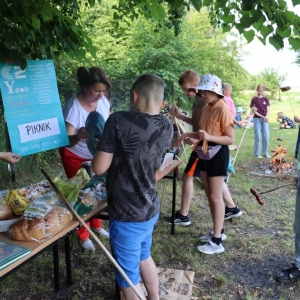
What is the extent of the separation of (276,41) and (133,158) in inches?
53.6

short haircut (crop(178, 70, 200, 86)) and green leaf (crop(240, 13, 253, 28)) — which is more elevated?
green leaf (crop(240, 13, 253, 28))

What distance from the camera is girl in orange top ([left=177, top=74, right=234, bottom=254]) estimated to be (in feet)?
10.1

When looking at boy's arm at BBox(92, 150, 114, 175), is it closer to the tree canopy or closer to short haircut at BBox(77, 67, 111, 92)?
the tree canopy

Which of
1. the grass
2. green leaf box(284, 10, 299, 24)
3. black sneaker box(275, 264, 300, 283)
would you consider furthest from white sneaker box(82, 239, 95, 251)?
green leaf box(284, 10, 299, 24)

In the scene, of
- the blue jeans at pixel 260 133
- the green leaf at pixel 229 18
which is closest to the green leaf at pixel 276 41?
the green leaf at pixel 229 18

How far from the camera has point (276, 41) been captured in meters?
2.41

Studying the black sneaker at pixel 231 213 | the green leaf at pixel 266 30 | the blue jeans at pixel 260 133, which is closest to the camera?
the green leaf at pixel 266 30

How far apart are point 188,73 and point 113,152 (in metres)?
2.05

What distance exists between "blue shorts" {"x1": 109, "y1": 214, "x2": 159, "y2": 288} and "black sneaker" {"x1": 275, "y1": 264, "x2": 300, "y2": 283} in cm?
149

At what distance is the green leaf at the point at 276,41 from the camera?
240 centimetres

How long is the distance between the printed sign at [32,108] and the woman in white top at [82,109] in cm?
16

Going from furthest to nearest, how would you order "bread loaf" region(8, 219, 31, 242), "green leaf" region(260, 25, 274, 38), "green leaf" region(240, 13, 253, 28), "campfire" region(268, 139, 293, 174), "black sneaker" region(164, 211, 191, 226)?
"campfire" region(268, 139, 293, 174), "black sneaker" region(164, 211, 191, 226), "green leaf" region(260, 25, 274, 38), "green leaf" region(240, 13, 253, 28), "bread loaf" region(8, 219, 31, 242)

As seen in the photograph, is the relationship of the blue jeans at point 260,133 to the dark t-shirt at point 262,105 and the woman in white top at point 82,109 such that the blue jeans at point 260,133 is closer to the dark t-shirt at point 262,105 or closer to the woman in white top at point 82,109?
the dark t-shirt at point 262,105

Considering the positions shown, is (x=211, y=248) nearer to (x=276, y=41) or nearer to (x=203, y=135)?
(x=203, y=135)
